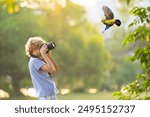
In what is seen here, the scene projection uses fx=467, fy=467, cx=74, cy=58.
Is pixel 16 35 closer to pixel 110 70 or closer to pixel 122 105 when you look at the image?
pixel 110 70

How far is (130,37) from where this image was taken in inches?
106

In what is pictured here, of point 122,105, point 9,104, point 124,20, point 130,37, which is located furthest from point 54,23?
point 130,37

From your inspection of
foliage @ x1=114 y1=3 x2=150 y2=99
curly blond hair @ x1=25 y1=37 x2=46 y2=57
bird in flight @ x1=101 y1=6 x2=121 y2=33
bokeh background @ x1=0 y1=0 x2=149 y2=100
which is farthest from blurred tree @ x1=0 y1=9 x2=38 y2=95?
foliage @ x1=114 y1=3 x2=150 y2=99

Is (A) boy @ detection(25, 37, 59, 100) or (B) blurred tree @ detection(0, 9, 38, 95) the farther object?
(B) blurred tree @ detection(0, 9, 38, 95)

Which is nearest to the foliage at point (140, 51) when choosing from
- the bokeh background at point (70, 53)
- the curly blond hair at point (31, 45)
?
the curly blond hair at point (31, 45)

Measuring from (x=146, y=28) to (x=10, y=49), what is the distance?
368 cm

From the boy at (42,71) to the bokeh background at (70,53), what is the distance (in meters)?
1.70

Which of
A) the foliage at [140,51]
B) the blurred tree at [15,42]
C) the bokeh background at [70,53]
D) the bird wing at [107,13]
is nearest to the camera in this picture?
the foliage at [140,51]

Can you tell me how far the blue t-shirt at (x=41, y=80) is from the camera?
2.77m

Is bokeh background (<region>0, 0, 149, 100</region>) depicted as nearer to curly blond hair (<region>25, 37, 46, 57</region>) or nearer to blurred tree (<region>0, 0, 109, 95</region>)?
blurred tree (<region>0, 0, 109, 95</region>)

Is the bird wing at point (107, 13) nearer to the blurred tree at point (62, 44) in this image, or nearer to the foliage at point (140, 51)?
the foliage at point (140, 51)

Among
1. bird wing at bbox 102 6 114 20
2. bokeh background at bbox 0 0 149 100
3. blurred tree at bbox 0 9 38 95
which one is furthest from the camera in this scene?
blurred tree at bbox 0 9 38 95

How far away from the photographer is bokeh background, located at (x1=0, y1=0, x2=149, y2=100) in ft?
16.3

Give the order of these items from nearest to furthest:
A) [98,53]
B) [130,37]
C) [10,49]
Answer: [130,37] < [98,53] < [10,49]
